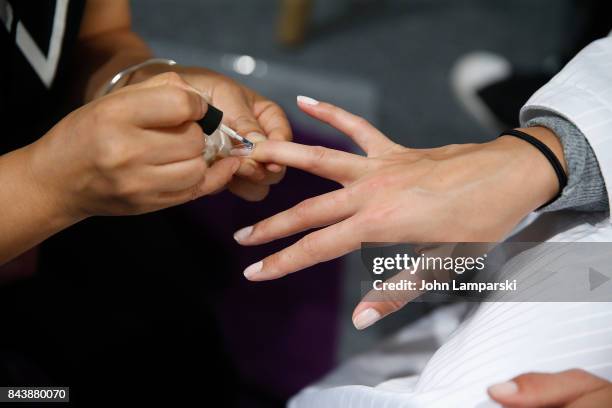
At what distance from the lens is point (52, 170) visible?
1.98ft

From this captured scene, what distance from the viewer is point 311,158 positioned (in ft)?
2.33

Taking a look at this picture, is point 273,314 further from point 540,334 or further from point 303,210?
point 540,334

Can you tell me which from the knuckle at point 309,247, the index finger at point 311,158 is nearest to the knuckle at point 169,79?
the index finger at point 311,158

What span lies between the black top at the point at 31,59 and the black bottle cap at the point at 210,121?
0.28m

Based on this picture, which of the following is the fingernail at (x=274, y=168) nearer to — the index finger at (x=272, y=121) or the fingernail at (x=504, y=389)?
the index finger at (x=272, y=121)

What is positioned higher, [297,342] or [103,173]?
[103,173]

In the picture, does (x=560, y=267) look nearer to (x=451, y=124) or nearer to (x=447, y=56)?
(x=451, y=124)

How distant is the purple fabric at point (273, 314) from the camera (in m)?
1.28

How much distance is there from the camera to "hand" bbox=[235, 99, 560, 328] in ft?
2.18

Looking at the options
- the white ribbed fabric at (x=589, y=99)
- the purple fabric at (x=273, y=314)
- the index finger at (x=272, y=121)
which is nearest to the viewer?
the white ribbed fabric at (x=589, y=99)

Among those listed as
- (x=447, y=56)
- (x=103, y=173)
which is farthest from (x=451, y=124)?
(x=103, y=173)

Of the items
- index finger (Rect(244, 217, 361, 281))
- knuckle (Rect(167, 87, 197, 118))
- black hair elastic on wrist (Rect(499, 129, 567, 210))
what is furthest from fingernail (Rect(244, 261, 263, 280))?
black hair elastic on wrist (Rect(499, 129, 567, 210))

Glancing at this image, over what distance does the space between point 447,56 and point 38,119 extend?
1701mm

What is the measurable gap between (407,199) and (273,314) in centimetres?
72
